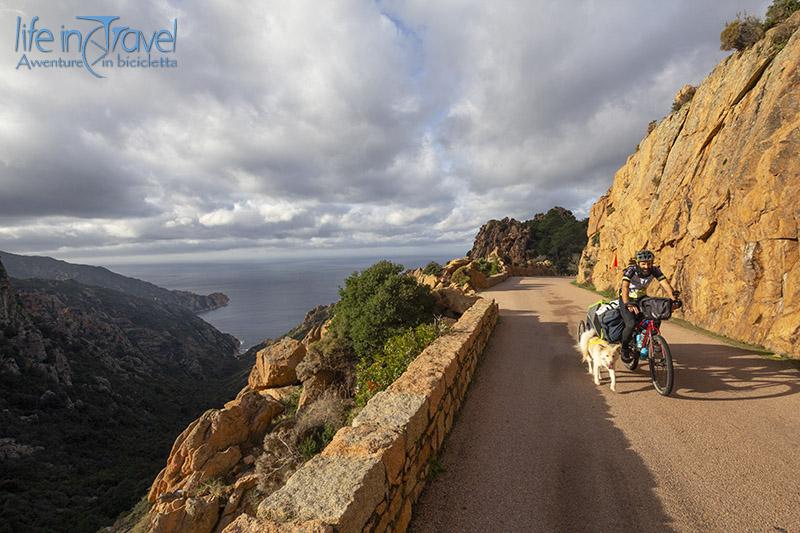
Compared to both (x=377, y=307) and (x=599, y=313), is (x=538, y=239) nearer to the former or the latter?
(x=377, y=307)

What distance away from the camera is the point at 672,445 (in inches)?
173

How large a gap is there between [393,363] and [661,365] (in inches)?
185

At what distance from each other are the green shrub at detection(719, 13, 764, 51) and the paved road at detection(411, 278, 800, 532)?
41.0 feet

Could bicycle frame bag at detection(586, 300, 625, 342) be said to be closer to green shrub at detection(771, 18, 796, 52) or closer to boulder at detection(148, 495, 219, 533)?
boulder at detection(148, 495, 219, 533)

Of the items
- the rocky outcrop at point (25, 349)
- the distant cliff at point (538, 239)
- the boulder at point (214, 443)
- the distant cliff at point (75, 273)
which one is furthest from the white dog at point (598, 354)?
the distant cliff at point (75, 273)

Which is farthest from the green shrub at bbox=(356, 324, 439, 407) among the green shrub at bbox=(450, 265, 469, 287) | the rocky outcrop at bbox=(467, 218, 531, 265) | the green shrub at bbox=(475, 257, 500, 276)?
the rocky outcrop at bbox=(467, 218, 531, 265)

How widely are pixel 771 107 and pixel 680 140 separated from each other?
634cm

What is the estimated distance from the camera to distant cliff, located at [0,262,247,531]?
91.5ft

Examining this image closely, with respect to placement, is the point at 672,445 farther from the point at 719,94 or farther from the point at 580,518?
the point at 719,94

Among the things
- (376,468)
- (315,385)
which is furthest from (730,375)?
(315,385)

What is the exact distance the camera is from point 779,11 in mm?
12148

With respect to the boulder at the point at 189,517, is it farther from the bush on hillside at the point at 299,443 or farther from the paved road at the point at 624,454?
the paved road at the point at 624,454

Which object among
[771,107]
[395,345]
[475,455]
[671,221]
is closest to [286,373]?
[395,345]

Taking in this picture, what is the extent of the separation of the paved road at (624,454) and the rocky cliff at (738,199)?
215cm
